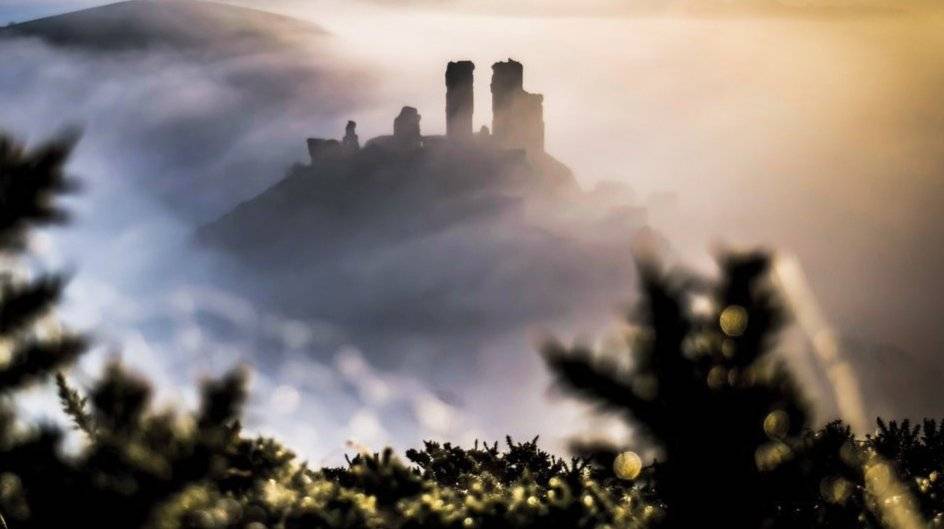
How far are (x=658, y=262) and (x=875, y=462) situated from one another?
4.68 meters

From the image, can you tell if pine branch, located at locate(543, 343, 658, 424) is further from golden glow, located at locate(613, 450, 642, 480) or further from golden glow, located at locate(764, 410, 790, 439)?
golden glow, located at locate(764, 410, 790, 439)

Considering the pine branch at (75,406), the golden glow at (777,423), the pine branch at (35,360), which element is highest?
the pine branch at (35,360)

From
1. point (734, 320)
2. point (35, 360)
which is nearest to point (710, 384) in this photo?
point (734, 320)

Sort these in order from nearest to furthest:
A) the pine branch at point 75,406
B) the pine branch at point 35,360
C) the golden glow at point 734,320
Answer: the golden glow at point 734,320 < the pine branch at point 75,406 < the pine branch at point 35,360

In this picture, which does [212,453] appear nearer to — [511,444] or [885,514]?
[885,514]

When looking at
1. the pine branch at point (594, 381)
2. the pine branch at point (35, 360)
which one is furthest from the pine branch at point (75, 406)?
the pine branch at point (594, 381)

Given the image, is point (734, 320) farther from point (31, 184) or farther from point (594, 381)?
point (31, 184)

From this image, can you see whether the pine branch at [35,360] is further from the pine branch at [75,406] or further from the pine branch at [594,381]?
the pine branch at [594,381]

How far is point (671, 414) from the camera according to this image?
→ 9.22 feet

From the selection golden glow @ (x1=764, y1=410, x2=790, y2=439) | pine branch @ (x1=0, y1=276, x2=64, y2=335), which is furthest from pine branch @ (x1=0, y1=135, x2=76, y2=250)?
golden glow @ (x1=764, y1=410, x2=790, y2=439)

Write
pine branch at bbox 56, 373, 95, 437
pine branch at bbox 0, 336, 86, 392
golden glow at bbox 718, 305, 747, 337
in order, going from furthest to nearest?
pine branch at bbox 0, 336, 86, 392
pine branch at bbox 56, 373, 95, 437
golden glow at bbox 718, 305, 747, 337

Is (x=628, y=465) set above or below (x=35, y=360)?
below

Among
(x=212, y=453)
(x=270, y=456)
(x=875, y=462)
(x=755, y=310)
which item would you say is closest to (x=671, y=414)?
(x=755, y=310)

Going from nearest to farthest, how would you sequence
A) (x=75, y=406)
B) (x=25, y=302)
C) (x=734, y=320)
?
(x=734, y=320), (x=75, y=406), (x=25, y=302)
